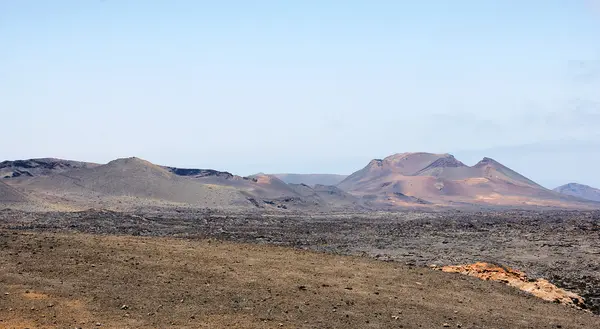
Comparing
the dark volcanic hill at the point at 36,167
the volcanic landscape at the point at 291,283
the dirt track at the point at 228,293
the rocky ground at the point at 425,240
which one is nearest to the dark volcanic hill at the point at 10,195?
the rocky ground at the point at 425,240

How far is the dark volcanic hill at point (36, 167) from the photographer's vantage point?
108 metres

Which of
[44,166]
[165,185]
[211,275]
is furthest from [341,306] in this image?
[44,166]

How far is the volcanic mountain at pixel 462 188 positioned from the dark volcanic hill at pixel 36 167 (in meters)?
64.7

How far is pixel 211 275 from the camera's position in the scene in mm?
17438

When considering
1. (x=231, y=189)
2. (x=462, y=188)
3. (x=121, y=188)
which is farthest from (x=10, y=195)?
(x=462, y=188)

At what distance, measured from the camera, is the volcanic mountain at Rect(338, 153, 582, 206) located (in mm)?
150250

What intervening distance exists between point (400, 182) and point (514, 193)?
1164 inches

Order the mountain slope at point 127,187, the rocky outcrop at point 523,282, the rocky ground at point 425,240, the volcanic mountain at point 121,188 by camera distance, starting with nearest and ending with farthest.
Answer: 1. the rocky outcrop at point 523,282
2. the rocky ground at point 425,240
3. the volcanic mountain at point 121,188
4. the mountain slope at point 127,187

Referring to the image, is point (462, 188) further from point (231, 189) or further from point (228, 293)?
point (228, 293)

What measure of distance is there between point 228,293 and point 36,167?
352ft

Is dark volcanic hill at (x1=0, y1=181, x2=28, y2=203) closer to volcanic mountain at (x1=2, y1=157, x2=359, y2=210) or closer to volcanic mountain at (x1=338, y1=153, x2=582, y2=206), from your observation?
volcanic mountain at (x1=2, y1=157, x2=359, y2=210)

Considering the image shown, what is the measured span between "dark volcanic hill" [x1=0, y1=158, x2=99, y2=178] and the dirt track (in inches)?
3681

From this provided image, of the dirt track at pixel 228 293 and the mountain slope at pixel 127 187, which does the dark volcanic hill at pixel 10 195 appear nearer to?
the mountain slope at pixel 127 187

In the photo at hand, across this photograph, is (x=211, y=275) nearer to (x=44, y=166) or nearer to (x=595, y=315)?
(x=595, y=315)
